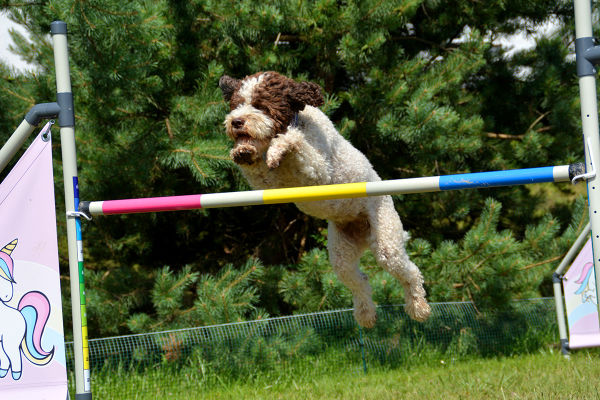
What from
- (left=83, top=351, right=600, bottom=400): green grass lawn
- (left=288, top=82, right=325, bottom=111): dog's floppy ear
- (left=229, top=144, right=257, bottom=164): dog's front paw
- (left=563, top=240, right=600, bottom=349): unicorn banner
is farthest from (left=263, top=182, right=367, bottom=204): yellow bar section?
(left=563, top=240, right=600, bottom=349): unicorn banner

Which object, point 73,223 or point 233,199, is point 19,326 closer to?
point 73,223

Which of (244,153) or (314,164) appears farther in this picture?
(314,164)

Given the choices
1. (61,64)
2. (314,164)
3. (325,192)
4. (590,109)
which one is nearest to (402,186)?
(325,192)

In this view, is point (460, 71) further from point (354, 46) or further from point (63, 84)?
point (63, 84)

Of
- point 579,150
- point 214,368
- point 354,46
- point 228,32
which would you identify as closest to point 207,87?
point 228,32

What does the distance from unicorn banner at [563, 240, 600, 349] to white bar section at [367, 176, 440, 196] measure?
11.3ft

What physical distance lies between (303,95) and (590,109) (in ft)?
4.09

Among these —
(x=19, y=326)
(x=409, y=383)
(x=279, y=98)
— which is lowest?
(x=409, y=383)

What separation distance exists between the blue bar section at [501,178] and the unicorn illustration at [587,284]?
11.2ft

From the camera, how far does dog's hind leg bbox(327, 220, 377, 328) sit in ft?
12.3

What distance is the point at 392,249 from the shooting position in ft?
11.6

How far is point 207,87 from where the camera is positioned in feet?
18.6

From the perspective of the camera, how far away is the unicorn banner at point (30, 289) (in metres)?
2.84

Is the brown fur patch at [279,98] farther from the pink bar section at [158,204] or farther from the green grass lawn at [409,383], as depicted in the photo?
the green grass lawn at [409,383]
